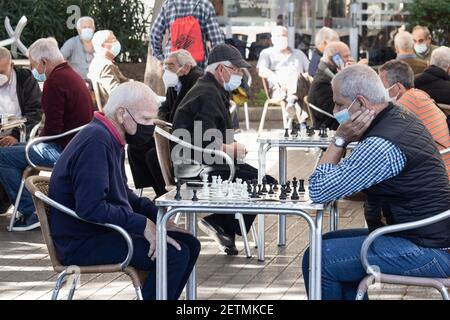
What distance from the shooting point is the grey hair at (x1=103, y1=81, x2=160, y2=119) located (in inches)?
232

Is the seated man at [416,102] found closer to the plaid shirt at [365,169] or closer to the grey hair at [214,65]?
the grey hair at [214,65]

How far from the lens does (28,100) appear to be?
396 inches

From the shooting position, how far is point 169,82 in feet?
31.2

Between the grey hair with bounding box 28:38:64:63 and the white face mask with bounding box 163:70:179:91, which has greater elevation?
the grey hair with bounding box 28:38:64:63

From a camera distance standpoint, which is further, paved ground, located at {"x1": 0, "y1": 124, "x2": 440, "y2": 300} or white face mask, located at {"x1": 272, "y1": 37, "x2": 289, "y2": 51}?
white face mask, located at {"x1": 272, "y1": 37, "x2": 289, "y2": 51}

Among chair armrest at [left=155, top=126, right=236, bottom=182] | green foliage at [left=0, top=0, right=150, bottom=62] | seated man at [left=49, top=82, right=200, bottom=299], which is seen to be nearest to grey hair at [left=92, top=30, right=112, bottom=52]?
chair armrest at [left=155, top=126, right=236, bottom=182]

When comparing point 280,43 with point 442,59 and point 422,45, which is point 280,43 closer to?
point 422,45

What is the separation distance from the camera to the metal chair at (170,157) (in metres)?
8.17

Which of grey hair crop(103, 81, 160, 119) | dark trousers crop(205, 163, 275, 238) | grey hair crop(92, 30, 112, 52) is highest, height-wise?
grey hair crop(103, 81, 160, 119)

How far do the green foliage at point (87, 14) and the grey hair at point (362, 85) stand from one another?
499 inches

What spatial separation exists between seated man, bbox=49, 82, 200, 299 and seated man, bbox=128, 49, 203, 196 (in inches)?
130

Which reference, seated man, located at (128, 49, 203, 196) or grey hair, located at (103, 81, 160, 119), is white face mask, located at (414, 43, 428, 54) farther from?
grey hair, located at (103, 81, 160, 119)

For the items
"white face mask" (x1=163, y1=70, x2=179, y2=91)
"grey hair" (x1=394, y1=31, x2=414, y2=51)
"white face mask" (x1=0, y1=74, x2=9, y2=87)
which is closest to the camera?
"white face mask" (x1=163, y1=70, x2=179, y2=91)

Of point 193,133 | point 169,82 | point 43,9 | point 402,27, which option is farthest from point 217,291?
point 402,27
